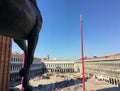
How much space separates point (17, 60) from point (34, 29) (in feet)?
136

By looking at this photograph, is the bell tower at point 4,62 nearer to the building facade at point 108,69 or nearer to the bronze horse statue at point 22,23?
the bronze horse statue at point 22,23

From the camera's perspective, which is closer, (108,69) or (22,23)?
(22,23)

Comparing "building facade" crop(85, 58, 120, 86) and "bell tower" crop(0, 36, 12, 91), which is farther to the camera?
"building facade" crop(85, 58, 120, 86)

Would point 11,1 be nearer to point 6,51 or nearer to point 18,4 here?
point 18,4

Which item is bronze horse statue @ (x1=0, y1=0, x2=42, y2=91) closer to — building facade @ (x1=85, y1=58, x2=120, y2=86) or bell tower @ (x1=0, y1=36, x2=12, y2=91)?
bell tower @ (x1=0, y1=36, x2=12, y2=91)

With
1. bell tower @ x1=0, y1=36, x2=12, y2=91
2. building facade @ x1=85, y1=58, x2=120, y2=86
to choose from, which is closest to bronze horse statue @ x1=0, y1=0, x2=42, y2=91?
bell tower @ x1=0, y1=36, x2=12, y2=91

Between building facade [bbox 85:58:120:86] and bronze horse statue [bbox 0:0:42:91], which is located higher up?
bronze horse statue [bbox 0:0:42:91]

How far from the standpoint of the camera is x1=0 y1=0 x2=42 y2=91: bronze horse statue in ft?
5.32

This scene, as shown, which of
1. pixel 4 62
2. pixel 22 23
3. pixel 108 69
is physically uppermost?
pixel 22 23

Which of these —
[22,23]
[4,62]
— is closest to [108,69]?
[4,62]

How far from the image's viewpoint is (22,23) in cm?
186

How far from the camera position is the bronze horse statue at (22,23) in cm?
162

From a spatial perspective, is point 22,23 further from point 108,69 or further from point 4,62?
point 108,69

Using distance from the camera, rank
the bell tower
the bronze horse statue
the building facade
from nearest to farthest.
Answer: the bronze horse statue → the bell tower → the building facade
